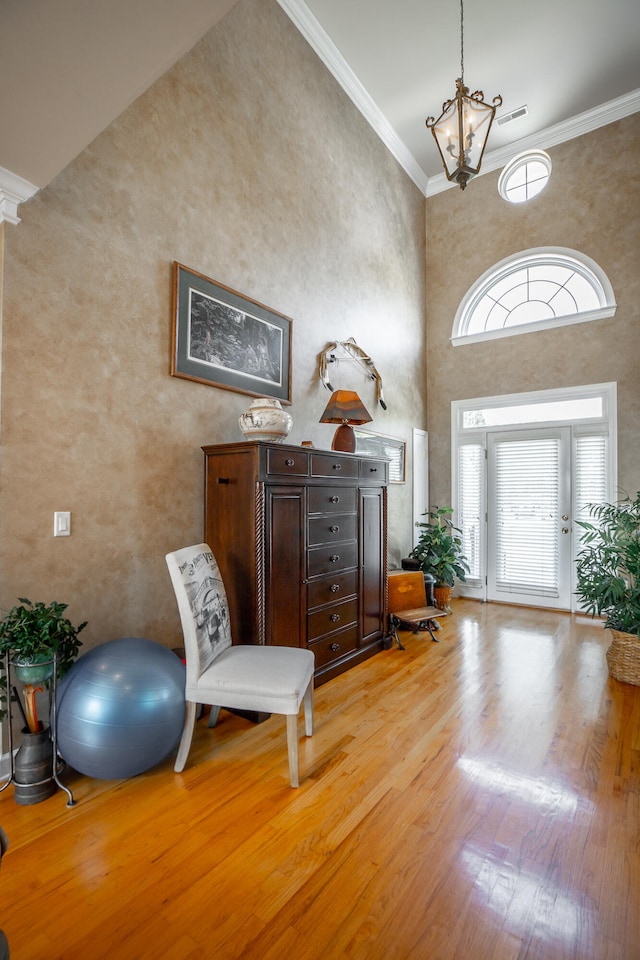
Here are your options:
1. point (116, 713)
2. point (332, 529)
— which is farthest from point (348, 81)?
point (116, 713)

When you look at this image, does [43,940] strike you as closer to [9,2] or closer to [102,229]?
[9,2]

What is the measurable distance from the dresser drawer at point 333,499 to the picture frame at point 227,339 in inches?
36.2

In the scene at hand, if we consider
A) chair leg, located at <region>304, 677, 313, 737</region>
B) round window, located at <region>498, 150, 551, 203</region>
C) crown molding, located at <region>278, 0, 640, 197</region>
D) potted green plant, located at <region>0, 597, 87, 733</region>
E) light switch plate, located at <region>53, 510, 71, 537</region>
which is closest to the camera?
potted green plant, located at <region>0, 597, 87, 733</region>

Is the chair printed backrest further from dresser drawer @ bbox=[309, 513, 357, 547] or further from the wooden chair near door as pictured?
the wooden chair near door

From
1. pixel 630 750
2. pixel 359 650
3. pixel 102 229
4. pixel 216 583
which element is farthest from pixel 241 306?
pixel 630 750

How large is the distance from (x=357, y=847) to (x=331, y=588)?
1706 millimetres

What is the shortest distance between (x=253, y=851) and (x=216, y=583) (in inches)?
46.9

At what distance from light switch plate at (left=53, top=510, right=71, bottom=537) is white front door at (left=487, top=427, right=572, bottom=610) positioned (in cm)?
482

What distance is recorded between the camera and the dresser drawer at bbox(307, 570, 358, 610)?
312 centimetres

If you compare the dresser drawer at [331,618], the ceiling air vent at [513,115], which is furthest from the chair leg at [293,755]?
the ceiling air vent at [513,115]

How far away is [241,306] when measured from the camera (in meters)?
3.37

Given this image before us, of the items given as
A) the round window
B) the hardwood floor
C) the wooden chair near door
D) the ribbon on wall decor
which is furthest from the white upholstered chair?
the round window

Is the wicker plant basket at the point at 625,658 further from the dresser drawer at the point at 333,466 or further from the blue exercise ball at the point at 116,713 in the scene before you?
the blue exercise ball at the point at 116,713

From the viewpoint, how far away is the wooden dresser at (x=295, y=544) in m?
2.71
